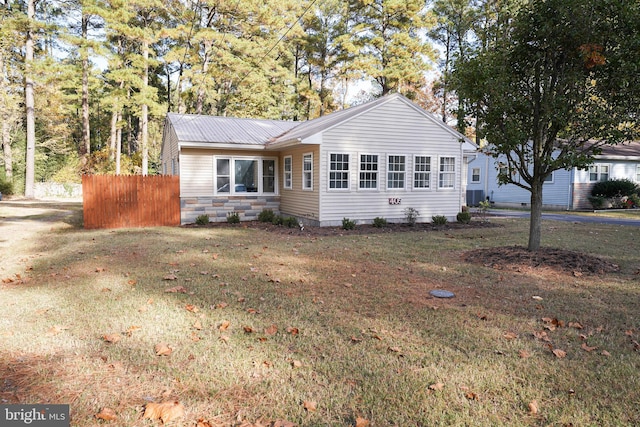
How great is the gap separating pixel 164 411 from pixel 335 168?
36.4ft

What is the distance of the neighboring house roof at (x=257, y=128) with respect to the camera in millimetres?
13680

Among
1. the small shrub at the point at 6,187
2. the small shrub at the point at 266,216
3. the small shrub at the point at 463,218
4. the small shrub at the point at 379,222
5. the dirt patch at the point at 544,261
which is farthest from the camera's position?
the small shrub at the point at 6,187

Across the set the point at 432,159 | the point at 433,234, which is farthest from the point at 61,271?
the point at 432,159

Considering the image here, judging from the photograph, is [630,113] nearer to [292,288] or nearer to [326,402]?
[292,288]

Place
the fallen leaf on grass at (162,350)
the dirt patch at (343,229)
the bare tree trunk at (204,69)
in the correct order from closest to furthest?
the fallen leaf on grass at (162,350) → the dirt patch at (343,229) → the bare tree trunk at (204,69)

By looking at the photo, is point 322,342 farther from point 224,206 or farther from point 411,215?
point 224,206

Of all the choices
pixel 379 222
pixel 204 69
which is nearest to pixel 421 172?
pixel 379 222

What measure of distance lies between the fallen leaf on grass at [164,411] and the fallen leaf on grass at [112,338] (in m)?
1.29

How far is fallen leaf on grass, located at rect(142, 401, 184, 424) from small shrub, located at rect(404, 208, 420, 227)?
1229cm

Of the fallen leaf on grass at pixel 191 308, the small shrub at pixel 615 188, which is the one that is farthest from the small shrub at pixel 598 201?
the fallen leaf on grass at pixel 191 308

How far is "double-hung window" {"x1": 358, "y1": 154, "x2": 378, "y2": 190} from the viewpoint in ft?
44.8

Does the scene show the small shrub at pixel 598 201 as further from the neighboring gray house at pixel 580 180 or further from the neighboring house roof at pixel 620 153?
the neighboring house roof at pixel 620 153

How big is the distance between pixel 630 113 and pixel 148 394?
835 centimetres

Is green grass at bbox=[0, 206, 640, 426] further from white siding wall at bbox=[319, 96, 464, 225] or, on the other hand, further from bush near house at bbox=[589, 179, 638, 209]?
bush near house at bbox=[589, 179, 638, 209]
